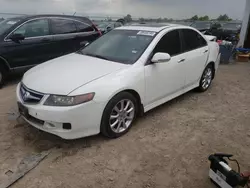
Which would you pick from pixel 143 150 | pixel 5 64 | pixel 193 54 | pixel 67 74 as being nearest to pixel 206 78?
pixel 193 54

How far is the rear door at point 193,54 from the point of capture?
4391 mm

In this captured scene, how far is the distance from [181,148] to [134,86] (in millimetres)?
1028

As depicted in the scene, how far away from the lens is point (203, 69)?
194 inches

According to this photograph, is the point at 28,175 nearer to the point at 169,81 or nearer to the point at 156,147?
the point at 156,147

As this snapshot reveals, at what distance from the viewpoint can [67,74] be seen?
326cm

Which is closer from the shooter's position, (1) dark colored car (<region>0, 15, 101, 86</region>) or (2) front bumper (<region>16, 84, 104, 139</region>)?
(2) front bumper (<region>16, 84, 104, 139</region>)

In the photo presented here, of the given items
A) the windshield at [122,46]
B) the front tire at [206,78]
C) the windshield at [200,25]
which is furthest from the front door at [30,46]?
the windshield at [200,25]

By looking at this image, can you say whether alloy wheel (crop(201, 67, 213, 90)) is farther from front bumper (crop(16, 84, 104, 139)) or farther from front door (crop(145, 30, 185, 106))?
front bumper (crop(16, 84, 104, 139))

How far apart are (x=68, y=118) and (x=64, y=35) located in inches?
161

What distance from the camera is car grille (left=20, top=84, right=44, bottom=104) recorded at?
2976mm

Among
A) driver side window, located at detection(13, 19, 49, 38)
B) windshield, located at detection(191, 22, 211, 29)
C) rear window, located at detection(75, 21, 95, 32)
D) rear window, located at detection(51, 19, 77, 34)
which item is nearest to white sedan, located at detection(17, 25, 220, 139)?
driver side window, located at detection(13, 19, 49, 38)

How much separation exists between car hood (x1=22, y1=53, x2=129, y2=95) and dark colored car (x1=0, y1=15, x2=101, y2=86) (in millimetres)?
2186

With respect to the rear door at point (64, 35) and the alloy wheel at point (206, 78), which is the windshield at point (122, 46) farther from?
the rear door at point (64, 35)

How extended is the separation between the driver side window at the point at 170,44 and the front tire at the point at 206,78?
1176 millimetres
